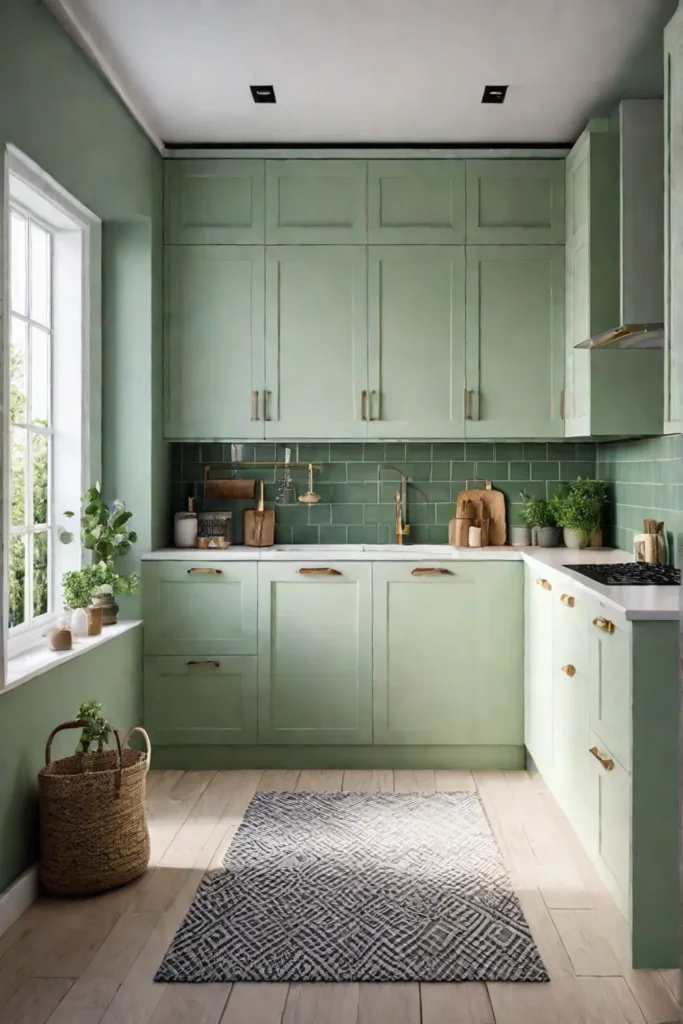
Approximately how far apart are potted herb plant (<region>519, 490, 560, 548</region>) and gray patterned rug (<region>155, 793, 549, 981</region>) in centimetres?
138

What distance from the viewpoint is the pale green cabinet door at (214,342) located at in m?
4.18

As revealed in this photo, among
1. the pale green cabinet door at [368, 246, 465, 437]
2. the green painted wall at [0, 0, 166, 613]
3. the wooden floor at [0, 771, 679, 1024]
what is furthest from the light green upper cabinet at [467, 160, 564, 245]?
the wooden floor at [0, 771, 679, 1024]

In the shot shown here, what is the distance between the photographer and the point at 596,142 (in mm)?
3727

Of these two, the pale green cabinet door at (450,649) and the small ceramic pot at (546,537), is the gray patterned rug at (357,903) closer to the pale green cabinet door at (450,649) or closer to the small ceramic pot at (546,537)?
the pale green cabinet door at (450,649)

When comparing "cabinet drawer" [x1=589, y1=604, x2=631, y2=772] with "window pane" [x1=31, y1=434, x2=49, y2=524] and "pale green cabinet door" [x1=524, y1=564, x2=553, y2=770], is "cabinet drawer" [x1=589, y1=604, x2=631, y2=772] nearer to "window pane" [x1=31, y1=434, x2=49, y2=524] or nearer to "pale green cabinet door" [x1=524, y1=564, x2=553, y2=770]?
"pale green cabinet door" [x1=524, y1=564, x2=553, y2=770]

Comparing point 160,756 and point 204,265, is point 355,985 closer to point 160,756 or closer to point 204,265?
point 160,756

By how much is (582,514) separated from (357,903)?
2147 millimetres

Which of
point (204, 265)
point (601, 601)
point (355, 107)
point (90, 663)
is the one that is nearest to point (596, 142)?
point (355, 107)

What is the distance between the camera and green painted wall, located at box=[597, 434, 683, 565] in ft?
11.5

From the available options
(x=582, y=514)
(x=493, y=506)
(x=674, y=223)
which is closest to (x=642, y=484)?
(x=582, y=514)

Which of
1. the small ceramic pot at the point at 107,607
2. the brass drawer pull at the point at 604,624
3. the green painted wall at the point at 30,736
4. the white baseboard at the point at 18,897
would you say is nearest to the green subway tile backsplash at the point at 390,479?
the small ceramic pot at the point at 107,607

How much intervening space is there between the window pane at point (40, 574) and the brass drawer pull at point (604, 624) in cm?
204

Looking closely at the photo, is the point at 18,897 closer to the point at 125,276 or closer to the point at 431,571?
the point at 431,571

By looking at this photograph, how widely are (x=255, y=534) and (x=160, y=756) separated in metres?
1.11
